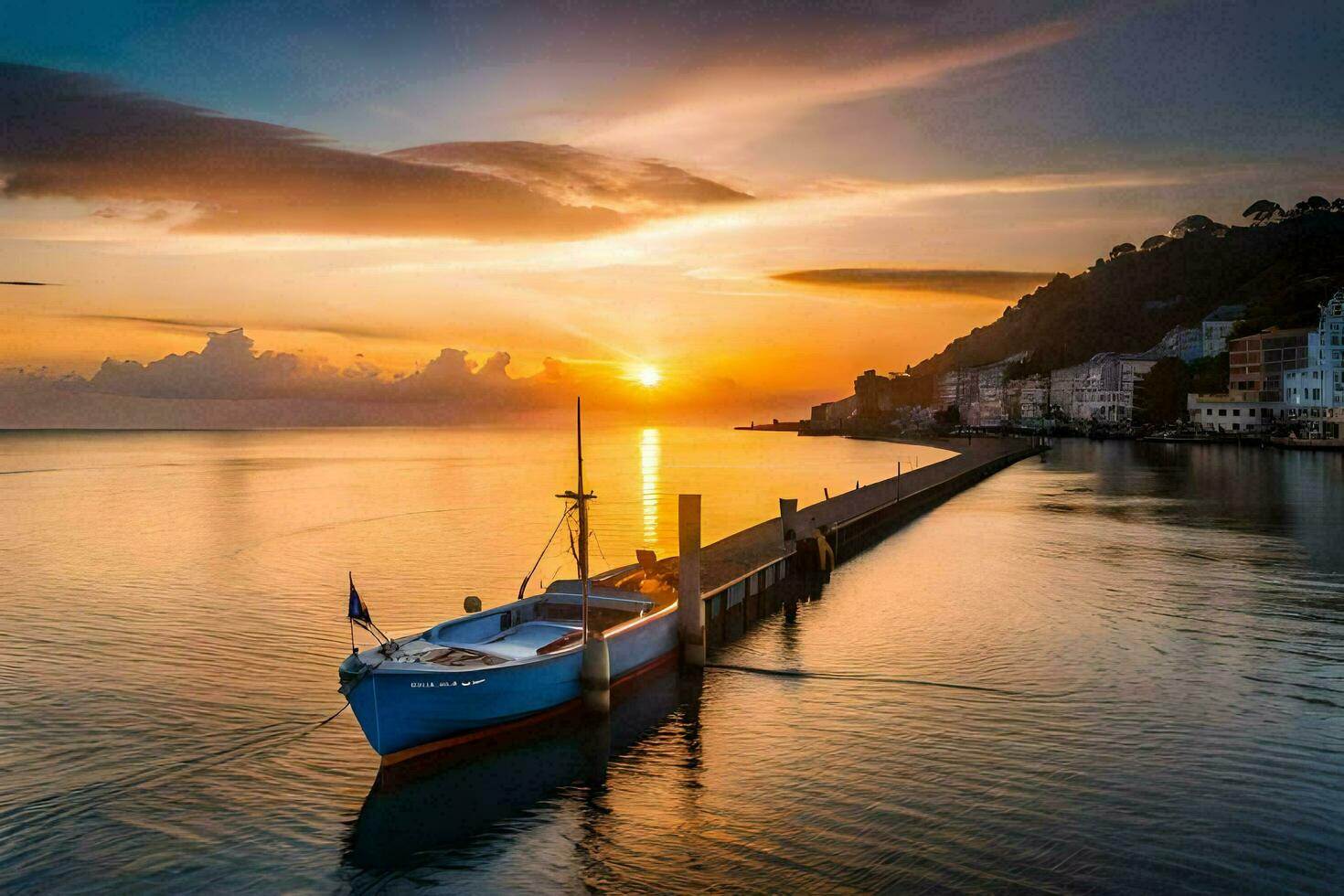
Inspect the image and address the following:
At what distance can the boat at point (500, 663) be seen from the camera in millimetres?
19953

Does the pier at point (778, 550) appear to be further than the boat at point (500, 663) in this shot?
Yes

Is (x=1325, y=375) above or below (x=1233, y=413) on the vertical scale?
above

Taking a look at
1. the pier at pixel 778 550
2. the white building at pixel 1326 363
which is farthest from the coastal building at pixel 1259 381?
the pier at pixel 778 550

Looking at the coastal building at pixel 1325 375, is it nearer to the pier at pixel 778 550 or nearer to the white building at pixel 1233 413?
the white building at pixel 1233 413

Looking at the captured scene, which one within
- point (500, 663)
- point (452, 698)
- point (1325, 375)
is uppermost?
point (1325, 375)

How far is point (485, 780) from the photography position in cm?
2009

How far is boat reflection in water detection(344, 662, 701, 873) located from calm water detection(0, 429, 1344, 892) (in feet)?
0.27

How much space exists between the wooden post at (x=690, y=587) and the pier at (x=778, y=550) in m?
0.08

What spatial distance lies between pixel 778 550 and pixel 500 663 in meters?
23.4

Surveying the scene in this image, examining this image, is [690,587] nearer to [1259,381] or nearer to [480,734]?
[480,734]

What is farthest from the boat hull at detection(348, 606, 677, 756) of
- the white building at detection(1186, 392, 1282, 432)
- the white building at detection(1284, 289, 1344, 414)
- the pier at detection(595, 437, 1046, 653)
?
the white building at detection(1186, 392, 1282, 432)

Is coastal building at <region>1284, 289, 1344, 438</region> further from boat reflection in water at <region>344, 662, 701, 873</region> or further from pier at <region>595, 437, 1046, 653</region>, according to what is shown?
boat reflection in water at <region>344, 662, 701, 873</region>

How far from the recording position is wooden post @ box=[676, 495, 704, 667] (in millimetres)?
27219

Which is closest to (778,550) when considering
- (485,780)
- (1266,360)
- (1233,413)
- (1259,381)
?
(485,780)
